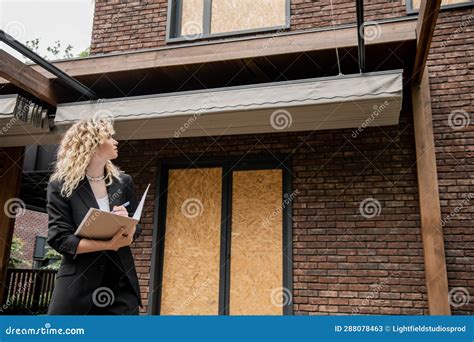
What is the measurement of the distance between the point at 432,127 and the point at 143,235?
3890mm

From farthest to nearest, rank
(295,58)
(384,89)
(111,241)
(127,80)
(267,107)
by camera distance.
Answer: (127,80)
(295,58)
(267,107)
(384,89)
(111,241)

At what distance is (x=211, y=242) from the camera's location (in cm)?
→ 569

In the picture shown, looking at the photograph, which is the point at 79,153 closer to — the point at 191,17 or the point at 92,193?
the point at 92,193

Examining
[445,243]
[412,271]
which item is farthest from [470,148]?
[412,271]

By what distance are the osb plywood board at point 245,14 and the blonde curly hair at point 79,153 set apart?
454 cm

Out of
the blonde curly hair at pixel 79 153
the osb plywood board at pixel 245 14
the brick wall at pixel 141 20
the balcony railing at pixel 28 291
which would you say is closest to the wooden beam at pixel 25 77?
the brick wall at pixel 141 20

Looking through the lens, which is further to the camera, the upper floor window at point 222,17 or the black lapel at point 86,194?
the upper floor window at point 222,17

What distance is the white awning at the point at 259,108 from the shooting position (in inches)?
165

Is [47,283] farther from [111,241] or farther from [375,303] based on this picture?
[111,241]

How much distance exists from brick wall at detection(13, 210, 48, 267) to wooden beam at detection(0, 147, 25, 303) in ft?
46.1

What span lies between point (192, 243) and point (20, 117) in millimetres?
2606

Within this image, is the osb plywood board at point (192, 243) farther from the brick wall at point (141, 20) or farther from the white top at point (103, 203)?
the white top at point (103, 203)

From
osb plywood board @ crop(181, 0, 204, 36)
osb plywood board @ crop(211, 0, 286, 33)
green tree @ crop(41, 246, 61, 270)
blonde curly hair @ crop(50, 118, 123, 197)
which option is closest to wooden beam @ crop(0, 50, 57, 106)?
osb plywood board @ crop(181, 0, 204, 36)
